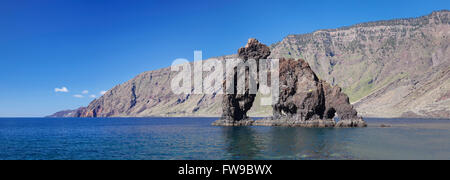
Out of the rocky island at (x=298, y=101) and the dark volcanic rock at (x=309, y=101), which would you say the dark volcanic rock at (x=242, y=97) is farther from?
the dark volcanic rock at (x=309, y=101)

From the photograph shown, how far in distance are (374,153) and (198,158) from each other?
86.8 feet

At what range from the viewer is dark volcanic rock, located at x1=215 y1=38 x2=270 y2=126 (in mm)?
124188

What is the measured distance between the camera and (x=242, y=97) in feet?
407

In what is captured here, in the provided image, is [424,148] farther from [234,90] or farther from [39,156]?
[234,90]

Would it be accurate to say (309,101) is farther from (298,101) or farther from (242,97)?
(242,97)

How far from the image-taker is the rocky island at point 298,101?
109062mm

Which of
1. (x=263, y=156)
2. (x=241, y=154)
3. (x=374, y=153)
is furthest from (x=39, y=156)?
(x=374, y=153)

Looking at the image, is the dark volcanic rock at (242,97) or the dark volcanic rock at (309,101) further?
the dark volcanic rock at (242,97)

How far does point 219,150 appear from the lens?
48.8m

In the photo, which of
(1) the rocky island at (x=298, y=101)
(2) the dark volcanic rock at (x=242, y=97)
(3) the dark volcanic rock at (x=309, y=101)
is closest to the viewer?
(3) the dark volcanic rock at (x=309, y=101)

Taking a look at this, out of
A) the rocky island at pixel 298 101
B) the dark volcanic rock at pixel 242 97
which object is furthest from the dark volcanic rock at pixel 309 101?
the dark volcanic rock at pixel 242 97

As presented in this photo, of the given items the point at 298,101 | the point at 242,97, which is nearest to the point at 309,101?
the point at 298,101

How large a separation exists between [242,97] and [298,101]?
23891 mm
